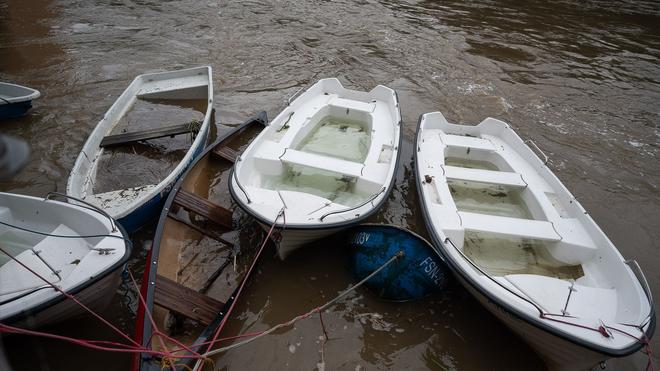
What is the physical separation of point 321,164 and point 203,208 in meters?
2.00

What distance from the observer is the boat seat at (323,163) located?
18.7 feet

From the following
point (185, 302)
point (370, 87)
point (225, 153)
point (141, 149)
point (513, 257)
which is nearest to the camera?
point (185, 302)

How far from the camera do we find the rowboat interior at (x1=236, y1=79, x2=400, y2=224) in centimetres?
509

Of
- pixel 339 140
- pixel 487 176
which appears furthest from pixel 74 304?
pixel 487 176

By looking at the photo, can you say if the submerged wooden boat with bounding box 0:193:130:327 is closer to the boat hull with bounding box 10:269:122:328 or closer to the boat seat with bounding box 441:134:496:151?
the boat hull with bounding box 10:269:122:328

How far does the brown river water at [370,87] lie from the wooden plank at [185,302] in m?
0.54

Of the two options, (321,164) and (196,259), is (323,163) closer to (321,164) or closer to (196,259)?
(321,164)

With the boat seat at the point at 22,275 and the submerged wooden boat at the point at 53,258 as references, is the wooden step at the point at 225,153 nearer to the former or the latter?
the submerged wooden boat at the point at 53,258

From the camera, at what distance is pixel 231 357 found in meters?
4.26

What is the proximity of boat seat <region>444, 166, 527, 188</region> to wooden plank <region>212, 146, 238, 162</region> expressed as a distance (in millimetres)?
4042

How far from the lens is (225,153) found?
690 centimetres

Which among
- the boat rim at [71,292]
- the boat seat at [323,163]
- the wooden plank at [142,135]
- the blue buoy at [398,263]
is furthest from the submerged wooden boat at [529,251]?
the wooden plank at [142,135]

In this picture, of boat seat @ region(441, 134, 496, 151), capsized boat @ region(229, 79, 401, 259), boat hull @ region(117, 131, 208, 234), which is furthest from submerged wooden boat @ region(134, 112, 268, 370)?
boat seat @ region(441, 134, 496, 151)

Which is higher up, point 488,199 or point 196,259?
point 488,199
